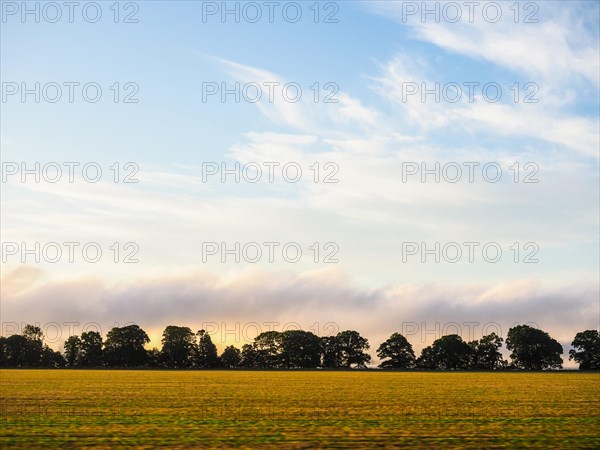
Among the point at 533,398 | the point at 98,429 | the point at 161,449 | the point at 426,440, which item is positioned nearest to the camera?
the point at 161,449

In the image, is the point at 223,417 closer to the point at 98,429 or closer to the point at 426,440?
the point at 98,429

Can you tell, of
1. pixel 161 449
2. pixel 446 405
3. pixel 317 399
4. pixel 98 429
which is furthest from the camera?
pixel 317 399

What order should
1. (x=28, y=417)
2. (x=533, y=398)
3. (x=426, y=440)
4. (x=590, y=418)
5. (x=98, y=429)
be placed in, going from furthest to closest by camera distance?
(x=533, y=398) < (x=590, y=418) < (x=28, y=417) < (x=98, y=429) < (x=426, y=440)

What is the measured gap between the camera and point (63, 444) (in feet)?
84.2

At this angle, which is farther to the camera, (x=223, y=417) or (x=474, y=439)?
(x=223, y=417)

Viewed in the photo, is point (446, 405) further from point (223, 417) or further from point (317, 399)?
point (223, 417)

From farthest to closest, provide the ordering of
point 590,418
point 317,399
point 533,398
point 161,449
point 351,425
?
point 533,398 → point 317,399 → point 590,418 → point 351,425 → point 161,449

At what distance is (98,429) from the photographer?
30.2 meters

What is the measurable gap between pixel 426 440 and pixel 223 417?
12552mm

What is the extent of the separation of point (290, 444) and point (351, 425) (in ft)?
22.2

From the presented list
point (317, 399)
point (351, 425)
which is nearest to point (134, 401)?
point (317, 399)

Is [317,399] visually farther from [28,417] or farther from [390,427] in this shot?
[28,417]

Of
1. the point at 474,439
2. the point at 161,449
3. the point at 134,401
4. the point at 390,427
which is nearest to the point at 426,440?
the point at 474,439

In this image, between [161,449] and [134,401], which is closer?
[161,449]
